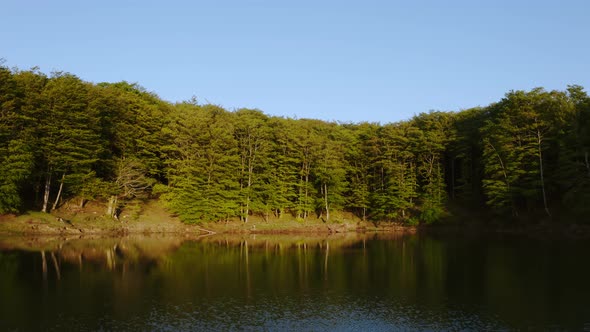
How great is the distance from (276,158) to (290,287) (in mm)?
41444

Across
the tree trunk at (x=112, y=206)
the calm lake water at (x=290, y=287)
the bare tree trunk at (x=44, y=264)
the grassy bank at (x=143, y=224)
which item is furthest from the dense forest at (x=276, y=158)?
the bare tree trunk at (x=44, y=264)

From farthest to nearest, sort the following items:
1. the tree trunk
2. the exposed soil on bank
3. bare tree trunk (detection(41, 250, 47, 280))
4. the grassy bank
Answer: the tree trunk < the exposed soil on bank < the grassy bank < bare tree trunk (detection(41, 250, 47, 280))

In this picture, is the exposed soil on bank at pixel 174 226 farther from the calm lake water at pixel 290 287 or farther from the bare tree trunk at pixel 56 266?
the bare tree trunk at pixel 56 266

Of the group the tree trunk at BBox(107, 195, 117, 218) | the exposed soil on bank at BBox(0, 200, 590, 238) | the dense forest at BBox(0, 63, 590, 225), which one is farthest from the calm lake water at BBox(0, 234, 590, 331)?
the dense forest at BBox(0, 63, 590, 225)

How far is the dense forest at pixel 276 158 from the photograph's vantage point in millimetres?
52906

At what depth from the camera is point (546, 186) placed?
198ft

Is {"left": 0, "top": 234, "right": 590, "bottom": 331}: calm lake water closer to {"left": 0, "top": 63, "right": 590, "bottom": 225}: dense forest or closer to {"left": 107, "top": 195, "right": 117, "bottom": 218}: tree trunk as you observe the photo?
{"left": 107, "top": 195, "right": 117, "bottom": 218}: tree trunk

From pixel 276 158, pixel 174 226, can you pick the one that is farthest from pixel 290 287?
pixel 276 158

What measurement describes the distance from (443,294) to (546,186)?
145 feet

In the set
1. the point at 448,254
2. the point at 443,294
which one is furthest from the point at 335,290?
the point at 448,254

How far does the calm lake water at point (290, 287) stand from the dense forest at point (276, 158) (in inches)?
498

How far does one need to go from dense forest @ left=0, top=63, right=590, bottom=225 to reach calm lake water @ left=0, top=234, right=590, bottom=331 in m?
12.6

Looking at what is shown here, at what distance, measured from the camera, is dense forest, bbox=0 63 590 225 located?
52.9 meters

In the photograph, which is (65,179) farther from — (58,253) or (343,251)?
(343,251)
